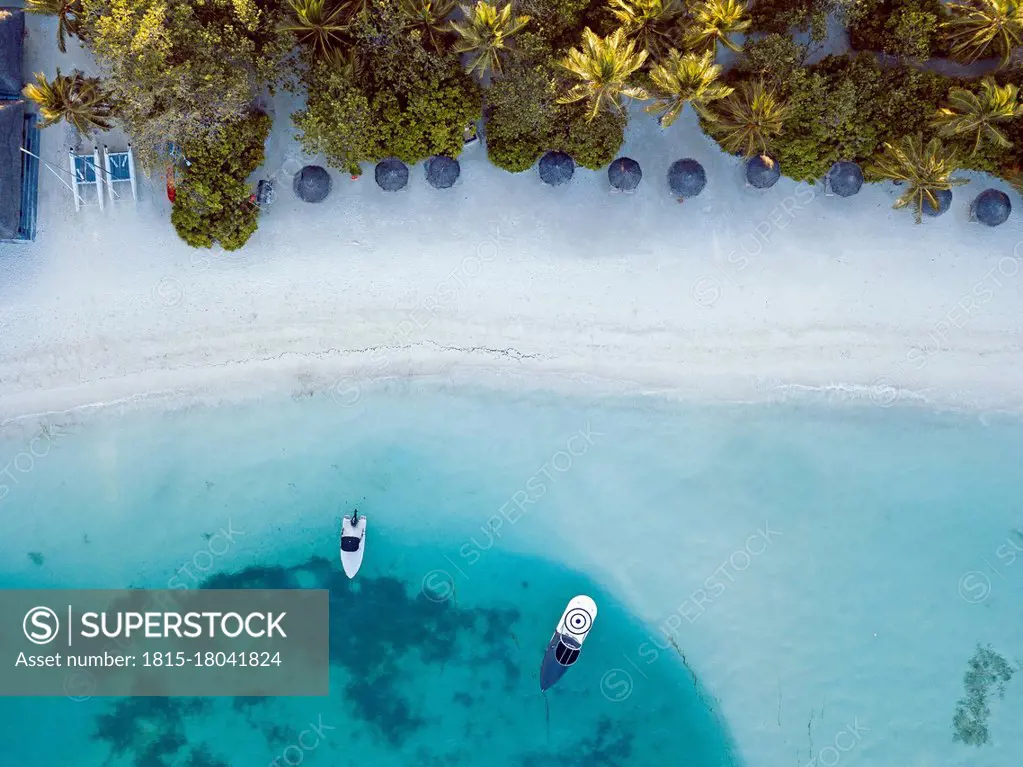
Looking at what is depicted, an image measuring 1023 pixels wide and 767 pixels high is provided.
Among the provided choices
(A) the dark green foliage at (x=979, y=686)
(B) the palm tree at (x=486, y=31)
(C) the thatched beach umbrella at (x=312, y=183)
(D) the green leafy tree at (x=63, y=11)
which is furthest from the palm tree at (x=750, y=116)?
(A) the dark green foliage at (x=979, y=686)

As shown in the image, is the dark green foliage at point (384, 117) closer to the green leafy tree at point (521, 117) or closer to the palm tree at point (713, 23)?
the green leafy tree at point (521, 117)

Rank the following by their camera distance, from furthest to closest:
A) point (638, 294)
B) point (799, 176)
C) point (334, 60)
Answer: point (638, 294), point (799, 176), point (334, 60)

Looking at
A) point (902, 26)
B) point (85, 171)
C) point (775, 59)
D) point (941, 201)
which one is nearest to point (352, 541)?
point (85, 171)

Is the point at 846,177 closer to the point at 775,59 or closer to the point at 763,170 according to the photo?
the point at 763,170

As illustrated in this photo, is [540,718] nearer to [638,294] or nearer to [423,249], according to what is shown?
[638,294]

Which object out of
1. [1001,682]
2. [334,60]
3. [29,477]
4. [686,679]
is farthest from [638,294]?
[29,477]

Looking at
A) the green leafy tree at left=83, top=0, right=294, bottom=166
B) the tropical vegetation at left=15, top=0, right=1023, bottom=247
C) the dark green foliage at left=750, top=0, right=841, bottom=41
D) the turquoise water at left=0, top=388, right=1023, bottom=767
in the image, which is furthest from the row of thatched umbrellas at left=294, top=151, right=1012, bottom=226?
the turquoise water at left=0, top=388, right=1023, bottom=767

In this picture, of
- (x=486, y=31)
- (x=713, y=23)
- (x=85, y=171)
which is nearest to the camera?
(x=486, y=31)
